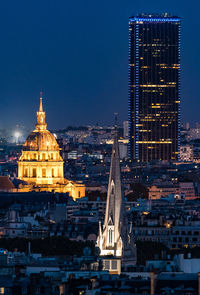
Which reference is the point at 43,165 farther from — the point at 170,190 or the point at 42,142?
the point at 170,190

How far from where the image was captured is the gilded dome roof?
602 ft

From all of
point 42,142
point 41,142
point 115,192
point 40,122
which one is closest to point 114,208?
point 115,192

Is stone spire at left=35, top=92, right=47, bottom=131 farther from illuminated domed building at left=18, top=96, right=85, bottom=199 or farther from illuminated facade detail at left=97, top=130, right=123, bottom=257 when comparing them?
illuminated facade detail at left=97, top=130, right=123, bottom=257

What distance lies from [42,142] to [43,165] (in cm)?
250

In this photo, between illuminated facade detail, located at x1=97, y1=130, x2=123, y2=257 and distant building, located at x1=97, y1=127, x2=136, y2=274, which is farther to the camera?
illuminated facade detail, located at x1=97, y1=130, x2=123, y2=257

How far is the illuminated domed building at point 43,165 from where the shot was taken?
181m

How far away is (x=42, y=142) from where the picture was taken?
18388 centimetres

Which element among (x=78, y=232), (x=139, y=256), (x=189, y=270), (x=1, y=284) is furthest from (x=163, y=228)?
(x=1, y=284)

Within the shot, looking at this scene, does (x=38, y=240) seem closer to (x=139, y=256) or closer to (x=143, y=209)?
(x=139, y=256)

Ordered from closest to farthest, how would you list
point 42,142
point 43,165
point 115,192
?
point 115,192 < point 43,165 < point 42,142

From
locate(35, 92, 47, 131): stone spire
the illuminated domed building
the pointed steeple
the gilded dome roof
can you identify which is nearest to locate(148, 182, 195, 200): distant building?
the illuminated domed building

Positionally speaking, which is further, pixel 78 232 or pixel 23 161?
pixel 23 161

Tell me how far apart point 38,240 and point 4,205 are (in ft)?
154

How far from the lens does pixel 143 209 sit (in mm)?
140625
